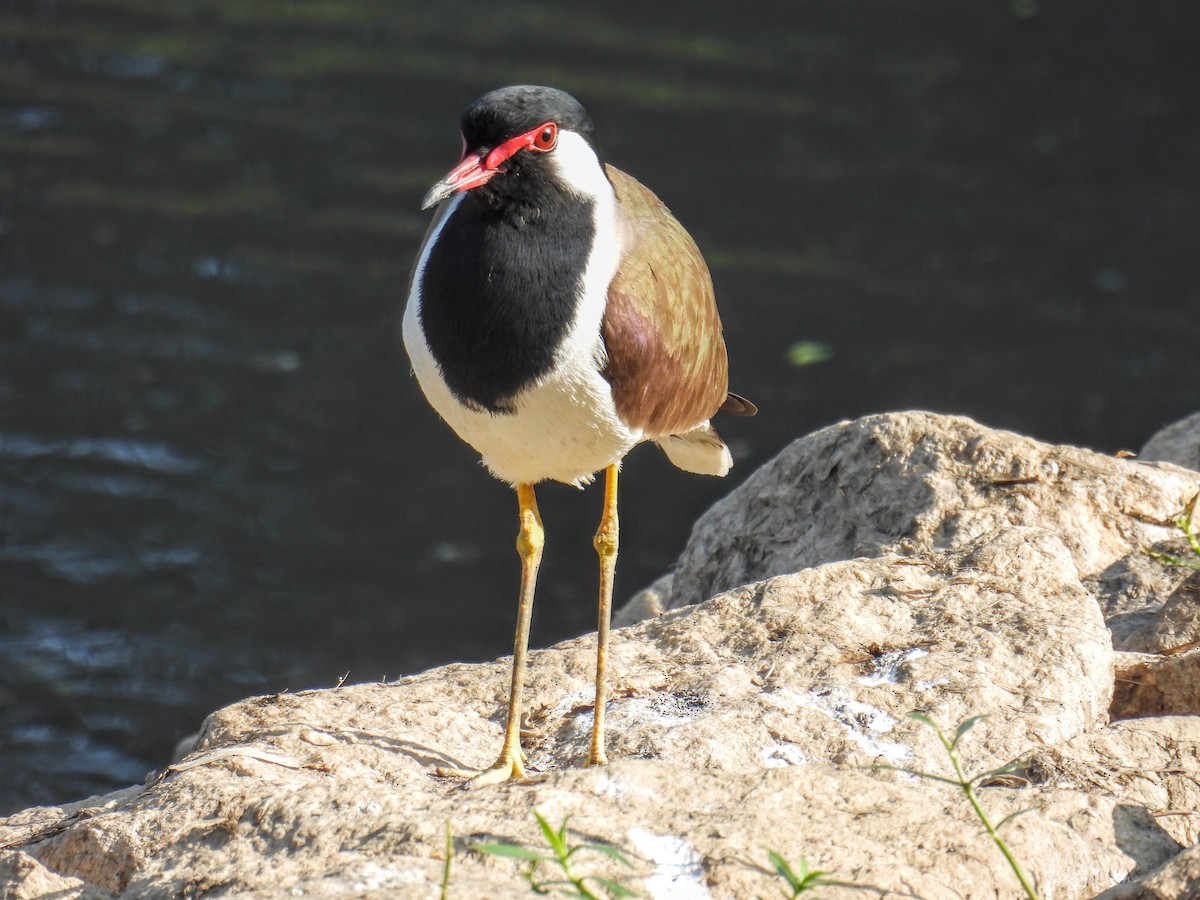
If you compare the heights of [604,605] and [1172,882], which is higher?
[1172,882]

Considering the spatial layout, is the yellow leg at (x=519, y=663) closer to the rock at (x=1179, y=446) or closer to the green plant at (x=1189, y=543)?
the green plant at (x=1189, y=543)

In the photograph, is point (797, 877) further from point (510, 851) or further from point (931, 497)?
point (931, 497)

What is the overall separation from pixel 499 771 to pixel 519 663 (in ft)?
1.27

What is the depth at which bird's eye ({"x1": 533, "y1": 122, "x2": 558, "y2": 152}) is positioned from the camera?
427 centimetres

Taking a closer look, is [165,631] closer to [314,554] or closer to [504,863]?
[314,554]

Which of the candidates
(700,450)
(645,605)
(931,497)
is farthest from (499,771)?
(645,605)

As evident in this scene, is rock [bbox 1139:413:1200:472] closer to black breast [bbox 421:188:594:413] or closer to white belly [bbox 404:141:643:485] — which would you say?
white belly [bbox 404:141:643:485]

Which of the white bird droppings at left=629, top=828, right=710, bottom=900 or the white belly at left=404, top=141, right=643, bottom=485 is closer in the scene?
the white bird droppings at left=629, top=828, right=710, bottom=900

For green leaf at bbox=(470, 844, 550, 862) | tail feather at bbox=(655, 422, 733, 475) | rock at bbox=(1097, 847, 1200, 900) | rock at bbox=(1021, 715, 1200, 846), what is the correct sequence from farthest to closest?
tail feather at bbox=(655, 422, 733, 475) < rock at bbox=(1021, 715, 1200, 846) < rock at bbox=(1097, 847, 1200, 900) < green leaf at bbox=(470, 844, 550, 862)

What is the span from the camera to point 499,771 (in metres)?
4.44

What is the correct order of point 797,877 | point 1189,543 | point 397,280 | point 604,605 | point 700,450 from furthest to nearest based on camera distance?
point 397,280 → point 700,450 → point 1189,543 → point 604,605 → point 797,877

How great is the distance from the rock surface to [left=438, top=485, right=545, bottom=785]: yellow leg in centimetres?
14

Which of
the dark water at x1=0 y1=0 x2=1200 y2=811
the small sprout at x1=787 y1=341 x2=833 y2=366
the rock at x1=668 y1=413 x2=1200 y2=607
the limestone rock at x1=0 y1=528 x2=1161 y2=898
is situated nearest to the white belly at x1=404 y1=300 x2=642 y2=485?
the limestone rock at x1=0 y1=528 x2=1161 y2=898

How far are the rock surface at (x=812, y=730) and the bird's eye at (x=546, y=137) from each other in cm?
168
